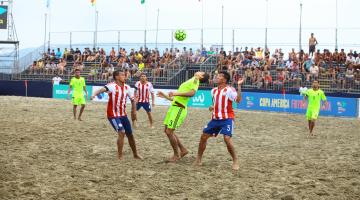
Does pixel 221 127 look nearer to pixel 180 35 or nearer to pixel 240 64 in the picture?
pixel 240 64

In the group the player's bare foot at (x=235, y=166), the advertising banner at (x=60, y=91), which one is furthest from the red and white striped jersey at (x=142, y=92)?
the advertising banner at (x=60, y=91)

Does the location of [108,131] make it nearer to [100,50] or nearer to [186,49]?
[186,49]

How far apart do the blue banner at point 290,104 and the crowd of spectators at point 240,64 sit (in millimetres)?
612

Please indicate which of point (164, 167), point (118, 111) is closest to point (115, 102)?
point (118, 111)

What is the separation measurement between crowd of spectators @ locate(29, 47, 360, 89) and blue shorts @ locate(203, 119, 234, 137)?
17419 mm

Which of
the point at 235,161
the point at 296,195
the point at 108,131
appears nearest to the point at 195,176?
the point at 235,161

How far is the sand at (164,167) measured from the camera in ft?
23.4

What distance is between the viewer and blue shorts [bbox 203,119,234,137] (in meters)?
9.11

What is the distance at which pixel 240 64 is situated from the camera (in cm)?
2823

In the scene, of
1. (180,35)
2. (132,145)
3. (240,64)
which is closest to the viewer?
(132,145)

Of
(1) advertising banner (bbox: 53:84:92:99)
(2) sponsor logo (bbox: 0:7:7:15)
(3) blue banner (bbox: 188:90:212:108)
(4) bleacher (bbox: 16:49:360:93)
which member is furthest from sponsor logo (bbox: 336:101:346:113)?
(2) sponsor logo (bbox: 0:7:7:15)

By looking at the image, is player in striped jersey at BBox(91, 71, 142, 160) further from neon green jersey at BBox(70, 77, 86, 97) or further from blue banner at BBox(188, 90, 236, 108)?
blue banner at BBox(188, 90, 236, 108)

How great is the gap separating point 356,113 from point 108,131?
1455cm

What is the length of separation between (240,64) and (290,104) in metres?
3.86
